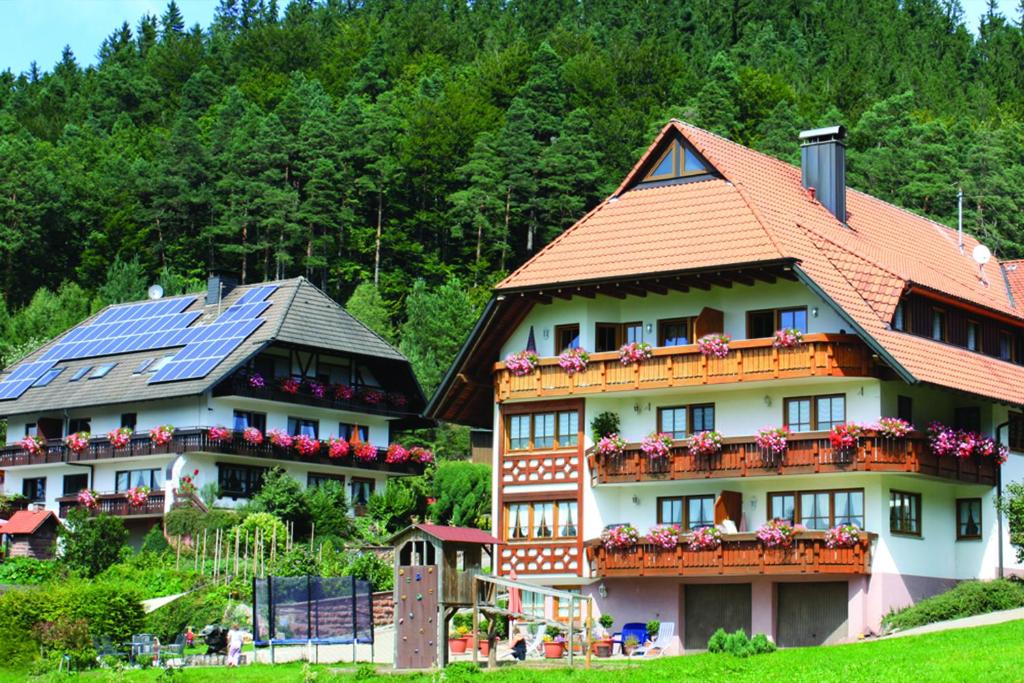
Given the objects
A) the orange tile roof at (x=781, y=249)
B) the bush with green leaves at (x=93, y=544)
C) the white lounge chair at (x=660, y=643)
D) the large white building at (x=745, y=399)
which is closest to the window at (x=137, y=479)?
the bush with green leaves at (x=93, y=544)

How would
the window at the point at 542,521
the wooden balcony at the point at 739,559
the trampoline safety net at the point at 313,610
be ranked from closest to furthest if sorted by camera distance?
the trampoline safety net at the point at 313,610 < the wooden balcony at the point at 739,559 < the window at the point at 542,521

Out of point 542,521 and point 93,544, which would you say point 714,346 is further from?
point 93,544

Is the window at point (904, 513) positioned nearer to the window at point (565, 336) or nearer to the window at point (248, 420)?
the window at point (565, 336)

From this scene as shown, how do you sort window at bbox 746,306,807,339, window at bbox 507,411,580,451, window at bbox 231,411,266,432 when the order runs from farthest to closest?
window at bbox 231,411,266,432 → window at bbox 507,411,580,451 → window at bbox 746,306,807,339

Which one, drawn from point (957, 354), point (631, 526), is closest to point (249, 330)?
point (631, 526)

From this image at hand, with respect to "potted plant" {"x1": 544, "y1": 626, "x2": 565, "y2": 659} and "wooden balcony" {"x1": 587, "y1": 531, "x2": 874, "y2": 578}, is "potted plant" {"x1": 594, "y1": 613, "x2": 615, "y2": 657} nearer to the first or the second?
"potted plant" {"x1": 544, "y1": 626, "x2": 565, "y2": 659}

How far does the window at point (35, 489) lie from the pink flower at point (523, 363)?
27.0m

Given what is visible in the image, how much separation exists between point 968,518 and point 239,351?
28.3 metres

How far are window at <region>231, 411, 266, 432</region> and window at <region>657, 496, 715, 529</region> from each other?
2192cm

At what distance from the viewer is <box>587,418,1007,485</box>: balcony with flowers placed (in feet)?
141

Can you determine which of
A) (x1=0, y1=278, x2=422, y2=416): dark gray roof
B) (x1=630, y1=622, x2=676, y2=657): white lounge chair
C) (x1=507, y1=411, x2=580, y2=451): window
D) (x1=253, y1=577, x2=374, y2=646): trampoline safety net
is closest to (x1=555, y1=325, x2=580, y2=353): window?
(x1=507, y1=411, x2=580, y2=451): window

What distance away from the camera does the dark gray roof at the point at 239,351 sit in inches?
2539

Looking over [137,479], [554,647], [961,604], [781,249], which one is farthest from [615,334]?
[137,479]

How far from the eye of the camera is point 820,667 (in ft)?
105
